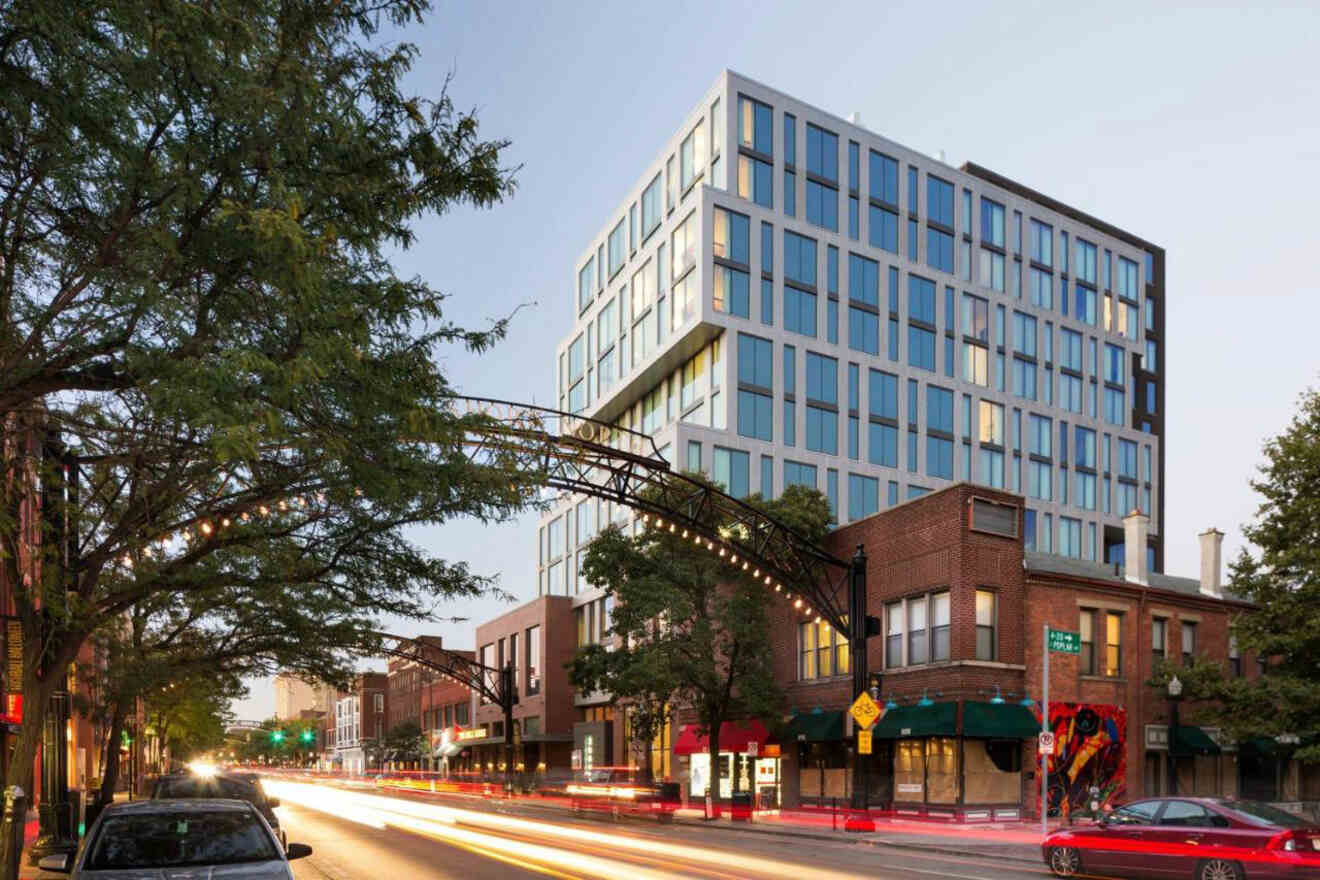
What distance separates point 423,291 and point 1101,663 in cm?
3113

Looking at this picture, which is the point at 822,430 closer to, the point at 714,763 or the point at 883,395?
the point at 883,395

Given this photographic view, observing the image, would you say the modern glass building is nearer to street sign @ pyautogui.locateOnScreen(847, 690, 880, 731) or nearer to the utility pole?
the utility pole

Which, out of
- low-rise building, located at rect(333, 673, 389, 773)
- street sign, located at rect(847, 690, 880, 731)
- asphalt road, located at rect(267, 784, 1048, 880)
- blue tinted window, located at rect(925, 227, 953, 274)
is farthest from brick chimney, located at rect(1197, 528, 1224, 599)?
low-rise building, located at rect(333, 673, 389, 773)

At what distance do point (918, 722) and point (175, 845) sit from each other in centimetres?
2852

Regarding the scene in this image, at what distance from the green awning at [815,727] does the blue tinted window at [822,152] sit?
3587 cm

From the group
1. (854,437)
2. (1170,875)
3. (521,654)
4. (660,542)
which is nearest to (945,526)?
(660,542)

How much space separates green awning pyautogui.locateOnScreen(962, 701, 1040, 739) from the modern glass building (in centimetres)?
2874

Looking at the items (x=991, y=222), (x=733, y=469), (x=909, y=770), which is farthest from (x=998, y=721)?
(x=991, y=222)

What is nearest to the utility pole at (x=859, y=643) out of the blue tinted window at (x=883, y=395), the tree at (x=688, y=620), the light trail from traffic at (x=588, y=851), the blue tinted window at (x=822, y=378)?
the light trail from traffic at (x=588, y=851)

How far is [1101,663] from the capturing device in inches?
1449

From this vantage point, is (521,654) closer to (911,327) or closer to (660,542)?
(911,327)

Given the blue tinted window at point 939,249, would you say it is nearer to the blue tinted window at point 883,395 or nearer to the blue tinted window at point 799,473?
the blue tinted window at point 883,395

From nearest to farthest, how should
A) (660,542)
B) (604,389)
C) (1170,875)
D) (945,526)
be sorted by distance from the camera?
(1170,875), (945,526), (660,542), (604,389)

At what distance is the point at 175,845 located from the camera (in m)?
10.1
